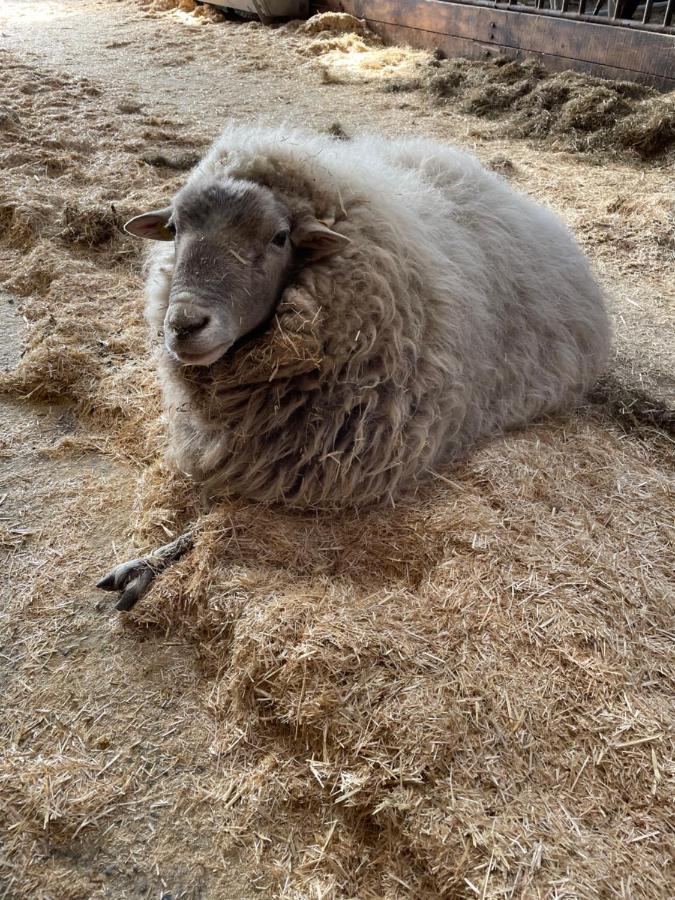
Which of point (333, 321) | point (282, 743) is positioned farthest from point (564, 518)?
point (282, 743)

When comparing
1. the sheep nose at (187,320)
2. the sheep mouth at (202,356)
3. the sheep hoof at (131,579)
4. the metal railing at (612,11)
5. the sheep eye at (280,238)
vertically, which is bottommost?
the sheep hoof at (131,579)

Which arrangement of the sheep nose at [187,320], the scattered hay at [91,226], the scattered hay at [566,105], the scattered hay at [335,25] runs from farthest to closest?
the scattered hay at [335,25] < the scattered hay at [566,105] < the scattered hay at [91,226] < the sheep nose at [187,320]

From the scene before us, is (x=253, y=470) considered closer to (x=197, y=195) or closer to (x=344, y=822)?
(x=197, y=195)

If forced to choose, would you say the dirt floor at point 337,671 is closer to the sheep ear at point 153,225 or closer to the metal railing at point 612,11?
the sheep ear at point 153,225

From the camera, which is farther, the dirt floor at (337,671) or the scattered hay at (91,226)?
the scattered hay at (91,226)

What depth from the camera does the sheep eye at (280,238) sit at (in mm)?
2617

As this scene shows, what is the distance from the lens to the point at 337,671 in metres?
2.09

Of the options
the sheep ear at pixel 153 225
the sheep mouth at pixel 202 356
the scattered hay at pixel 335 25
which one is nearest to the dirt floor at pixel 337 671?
the sheep mouth at pixel 202 356

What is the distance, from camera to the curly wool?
2.70 metres

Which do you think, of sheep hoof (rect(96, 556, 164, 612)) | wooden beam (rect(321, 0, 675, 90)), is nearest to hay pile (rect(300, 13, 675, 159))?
wooden beam (rect(321, 0, 675, 90))

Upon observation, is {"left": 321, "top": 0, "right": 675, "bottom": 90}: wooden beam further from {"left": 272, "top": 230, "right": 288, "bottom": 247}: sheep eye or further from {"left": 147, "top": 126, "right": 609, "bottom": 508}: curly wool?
{"left": 272, "top": 230, "right": 288, "bottom": 247}: sheep eye

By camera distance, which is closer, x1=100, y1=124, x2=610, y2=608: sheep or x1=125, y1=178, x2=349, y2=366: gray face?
x1=125, y1=178, x2=349, y2=366: gray face

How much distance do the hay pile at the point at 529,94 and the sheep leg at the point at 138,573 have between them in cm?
659

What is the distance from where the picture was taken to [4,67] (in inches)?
356
